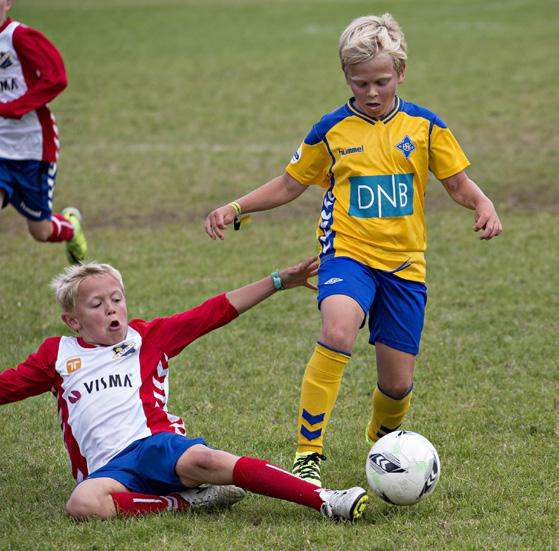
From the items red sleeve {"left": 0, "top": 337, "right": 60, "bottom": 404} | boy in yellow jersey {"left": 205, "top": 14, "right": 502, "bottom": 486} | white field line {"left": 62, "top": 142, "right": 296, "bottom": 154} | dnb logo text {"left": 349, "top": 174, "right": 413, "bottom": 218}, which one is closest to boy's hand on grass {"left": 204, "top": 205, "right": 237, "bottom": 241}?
boy in yellow jersey {"left": 205, "top": 14, "right": 502, "bottom": 486}

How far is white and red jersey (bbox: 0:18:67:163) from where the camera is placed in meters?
7.30

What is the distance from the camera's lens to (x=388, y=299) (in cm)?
471

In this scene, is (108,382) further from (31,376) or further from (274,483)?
(274,483)

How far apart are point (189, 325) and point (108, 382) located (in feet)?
1.37

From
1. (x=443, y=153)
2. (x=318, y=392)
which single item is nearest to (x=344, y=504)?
(x=318, y=392)

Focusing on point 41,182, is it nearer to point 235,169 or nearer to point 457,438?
point 457,438

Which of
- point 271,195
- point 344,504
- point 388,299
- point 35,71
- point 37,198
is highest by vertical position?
point 35,71

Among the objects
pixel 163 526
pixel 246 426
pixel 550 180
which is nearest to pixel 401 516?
pixel 163 526

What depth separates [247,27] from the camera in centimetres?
2577

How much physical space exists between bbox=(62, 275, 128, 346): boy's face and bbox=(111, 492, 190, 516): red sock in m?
0.68

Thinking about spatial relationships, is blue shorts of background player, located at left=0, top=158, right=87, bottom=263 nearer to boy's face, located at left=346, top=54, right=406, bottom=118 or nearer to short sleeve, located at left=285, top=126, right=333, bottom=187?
short sleeve, located at left=285, top=126, right=333, bottom=187

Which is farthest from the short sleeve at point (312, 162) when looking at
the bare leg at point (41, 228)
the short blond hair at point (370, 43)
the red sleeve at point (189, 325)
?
the bare leg at point (41, 228)

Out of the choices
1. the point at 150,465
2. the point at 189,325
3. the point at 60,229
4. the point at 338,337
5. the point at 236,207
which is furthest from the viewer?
the point at 60,229

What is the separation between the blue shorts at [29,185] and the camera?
24.7 feet
